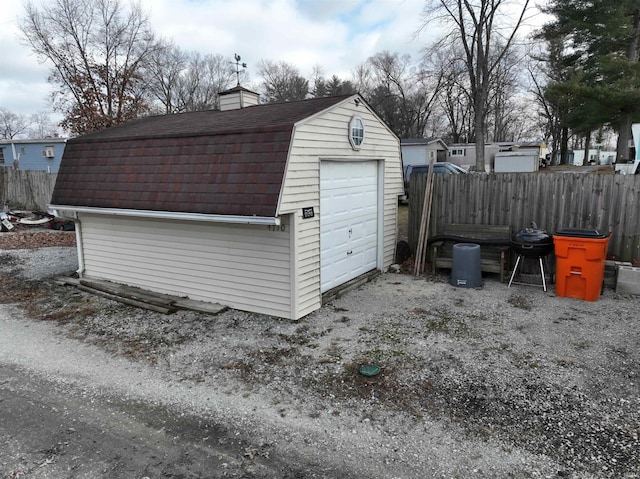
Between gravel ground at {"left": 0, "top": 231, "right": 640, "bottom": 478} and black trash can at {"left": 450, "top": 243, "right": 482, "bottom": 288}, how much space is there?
7.7 inches

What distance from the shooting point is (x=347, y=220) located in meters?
7.23

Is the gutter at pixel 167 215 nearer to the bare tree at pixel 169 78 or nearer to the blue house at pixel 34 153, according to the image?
the blue house at pixel 34 153

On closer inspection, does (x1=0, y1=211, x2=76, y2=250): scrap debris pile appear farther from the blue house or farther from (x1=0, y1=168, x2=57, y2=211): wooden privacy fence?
the blue house

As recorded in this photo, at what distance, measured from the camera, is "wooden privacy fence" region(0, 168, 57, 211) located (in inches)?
639

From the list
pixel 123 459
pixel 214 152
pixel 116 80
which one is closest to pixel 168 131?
pixel 214 152

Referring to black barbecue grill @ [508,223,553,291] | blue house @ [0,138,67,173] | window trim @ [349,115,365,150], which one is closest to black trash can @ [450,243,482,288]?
black barbecue grill @ [508,223,553,291]

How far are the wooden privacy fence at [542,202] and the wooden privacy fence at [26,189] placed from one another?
14.1 meters

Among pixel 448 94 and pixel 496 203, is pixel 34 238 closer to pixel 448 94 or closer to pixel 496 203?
pixel 496 203

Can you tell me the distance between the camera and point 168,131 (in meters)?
7.14

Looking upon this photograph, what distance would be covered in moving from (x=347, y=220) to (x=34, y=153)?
24.4 meters

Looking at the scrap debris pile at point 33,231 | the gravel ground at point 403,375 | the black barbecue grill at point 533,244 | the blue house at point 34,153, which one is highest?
the blue house at point 34,153

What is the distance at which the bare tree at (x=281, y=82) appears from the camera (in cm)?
4319

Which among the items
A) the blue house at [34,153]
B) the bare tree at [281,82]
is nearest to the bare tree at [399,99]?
the bare tree at [281,82]

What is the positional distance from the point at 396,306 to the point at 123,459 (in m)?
4.20
